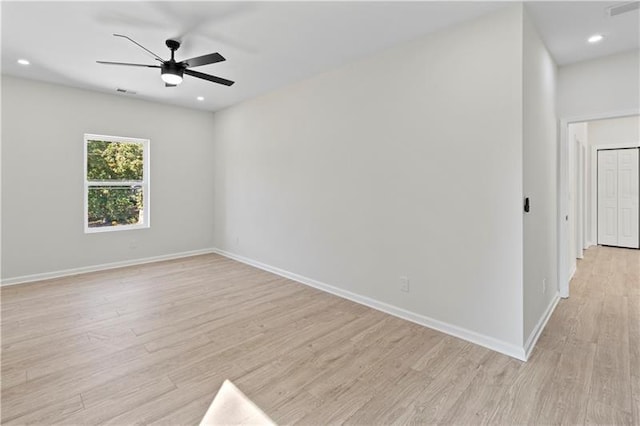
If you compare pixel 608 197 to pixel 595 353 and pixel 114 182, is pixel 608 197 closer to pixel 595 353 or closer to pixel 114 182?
pixel 595 353

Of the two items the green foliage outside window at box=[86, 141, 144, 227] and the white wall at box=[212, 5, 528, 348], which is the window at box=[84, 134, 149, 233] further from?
the white wall at box=[212, 5, 528, 348]

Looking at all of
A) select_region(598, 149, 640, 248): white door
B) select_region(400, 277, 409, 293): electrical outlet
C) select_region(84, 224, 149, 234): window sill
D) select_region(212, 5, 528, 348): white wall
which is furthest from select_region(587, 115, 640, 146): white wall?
select_region(84, 224, 149, 234): window sill

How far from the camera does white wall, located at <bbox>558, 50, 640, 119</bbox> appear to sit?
122 inches

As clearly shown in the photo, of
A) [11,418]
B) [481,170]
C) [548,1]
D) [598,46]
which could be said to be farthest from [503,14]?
[11,418]

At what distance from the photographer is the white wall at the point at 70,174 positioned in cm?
418

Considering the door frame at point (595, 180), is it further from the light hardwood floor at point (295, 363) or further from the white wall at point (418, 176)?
the white wall at point (418, 176)

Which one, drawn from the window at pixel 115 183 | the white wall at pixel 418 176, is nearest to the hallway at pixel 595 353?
the white wall at pixel 418 176

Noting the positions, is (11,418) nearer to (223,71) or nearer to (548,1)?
(223,71)

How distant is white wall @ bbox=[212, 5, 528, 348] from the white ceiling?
11.6 inches

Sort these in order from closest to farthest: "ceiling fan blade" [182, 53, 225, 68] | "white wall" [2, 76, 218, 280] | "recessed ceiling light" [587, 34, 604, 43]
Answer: "ceiling fan blade" [182, 53, 225, 68], "recessed ceiling light" [587, 34, 604, 43], "white wall" [2, 76, 218, 280]

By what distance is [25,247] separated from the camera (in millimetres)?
4281

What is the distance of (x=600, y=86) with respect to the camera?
330cm

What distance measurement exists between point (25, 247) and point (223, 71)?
365 cm

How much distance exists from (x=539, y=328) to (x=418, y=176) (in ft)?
5.82
